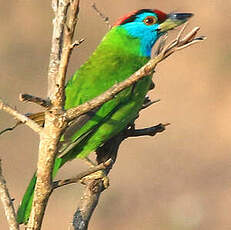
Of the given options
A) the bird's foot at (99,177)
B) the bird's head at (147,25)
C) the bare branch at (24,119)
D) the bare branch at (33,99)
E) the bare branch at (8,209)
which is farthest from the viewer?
the bird's head at (147,25)

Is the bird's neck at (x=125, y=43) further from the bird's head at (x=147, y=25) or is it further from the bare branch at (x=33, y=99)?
the bare branch at (x=33, y=99)

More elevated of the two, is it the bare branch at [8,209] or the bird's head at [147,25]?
the bird's head at [147,25]

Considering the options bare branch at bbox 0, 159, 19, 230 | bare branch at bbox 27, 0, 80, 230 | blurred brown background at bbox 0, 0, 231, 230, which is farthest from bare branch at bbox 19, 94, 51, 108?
blurred brown background at bbox 0, 0, 231, 230

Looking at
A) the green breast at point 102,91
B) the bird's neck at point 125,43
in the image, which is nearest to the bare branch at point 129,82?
the green breast at point 102,91

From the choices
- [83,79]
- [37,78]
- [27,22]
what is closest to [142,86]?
[83,79]

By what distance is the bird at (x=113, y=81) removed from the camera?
3555 mm

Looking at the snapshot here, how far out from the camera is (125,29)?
13.3ft

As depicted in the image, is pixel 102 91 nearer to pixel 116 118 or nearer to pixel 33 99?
pixel 116 118

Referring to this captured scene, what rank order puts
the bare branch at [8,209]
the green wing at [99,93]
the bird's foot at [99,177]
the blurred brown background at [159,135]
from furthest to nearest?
the blurred brown background at [159,135] → the green wing at [99,93] → the bird's foot at [99,177] → the bare branch at [8,209]

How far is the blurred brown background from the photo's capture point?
6441 mm

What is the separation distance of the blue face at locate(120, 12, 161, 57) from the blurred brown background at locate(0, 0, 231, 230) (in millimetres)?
2575

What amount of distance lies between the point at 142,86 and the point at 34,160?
3.55 meters

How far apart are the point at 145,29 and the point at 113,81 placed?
468 mm

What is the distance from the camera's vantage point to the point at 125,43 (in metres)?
4.02
